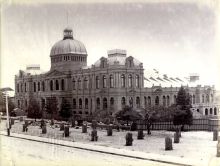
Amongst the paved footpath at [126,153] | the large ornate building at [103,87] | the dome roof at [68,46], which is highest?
the dome roof at [68,46]

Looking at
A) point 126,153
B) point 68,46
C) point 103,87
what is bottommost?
point 126,153

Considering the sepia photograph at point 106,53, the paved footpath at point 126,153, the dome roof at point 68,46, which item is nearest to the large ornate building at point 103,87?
the dome roof at point 68,46

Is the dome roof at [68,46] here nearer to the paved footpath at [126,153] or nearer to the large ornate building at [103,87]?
the large ornate building at [103,87]

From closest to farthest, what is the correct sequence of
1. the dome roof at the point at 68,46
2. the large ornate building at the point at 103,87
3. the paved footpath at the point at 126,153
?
the paved footpath at the point at 126,153, the dome roof at the point at 68,46, the large ornate building at the point at 103,87

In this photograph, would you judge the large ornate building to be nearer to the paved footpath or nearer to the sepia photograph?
the sepia photograph

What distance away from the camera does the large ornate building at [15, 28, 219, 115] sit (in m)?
17.5

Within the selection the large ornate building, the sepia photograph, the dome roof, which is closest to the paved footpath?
the sepia photograph

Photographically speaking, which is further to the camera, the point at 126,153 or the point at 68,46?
the point at 68,46

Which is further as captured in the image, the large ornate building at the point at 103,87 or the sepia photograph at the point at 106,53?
the large ornate building at the point at 103,87

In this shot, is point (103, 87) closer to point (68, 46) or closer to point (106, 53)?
point (68, 46)

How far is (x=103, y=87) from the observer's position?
1914 cm

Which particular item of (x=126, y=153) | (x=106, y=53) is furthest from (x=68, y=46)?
(x=126, y=153)

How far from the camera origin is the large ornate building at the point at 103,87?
57.5ft

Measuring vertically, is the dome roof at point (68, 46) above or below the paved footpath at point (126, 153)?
above
